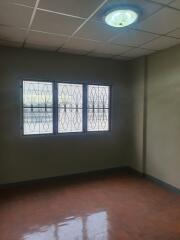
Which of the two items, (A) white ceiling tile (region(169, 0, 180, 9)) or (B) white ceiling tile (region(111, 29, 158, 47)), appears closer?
(A) white ceiling tile (region(169, 0, 180, 9))

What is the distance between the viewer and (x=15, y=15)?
2.45m

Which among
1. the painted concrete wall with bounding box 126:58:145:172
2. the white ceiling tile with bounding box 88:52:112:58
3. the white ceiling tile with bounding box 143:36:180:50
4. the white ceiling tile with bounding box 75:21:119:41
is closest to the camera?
the white ceiling tile with bounding box 75:21:119:41

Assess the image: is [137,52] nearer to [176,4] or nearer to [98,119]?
[98,119]

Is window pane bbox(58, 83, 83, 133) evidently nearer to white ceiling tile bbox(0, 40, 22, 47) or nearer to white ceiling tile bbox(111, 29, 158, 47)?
white ceiling tile bbox(0, 40, 22, 47)

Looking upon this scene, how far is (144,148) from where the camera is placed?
4.42 metres

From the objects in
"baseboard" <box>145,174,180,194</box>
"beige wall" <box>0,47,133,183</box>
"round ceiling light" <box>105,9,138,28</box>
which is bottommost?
"baseboard" <box>145,174,180,194</box>

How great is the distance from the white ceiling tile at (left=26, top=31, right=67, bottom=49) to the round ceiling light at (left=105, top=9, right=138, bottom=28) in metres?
1.03

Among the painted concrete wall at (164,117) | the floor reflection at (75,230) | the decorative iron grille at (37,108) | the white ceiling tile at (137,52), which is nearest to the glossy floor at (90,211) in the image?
the floor reflection at (75,230)

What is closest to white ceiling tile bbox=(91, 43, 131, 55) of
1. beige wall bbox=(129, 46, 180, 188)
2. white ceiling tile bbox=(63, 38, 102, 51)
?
white ceiling tile bbox=(63, 38, 102, 51)

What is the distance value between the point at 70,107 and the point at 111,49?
1468mm

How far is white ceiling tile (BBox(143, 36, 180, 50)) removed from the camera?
3.25m

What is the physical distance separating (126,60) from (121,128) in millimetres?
1624

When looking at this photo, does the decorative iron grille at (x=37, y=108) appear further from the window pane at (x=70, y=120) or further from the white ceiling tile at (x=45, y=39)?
the white ceiling tile at (x=45, y=39)

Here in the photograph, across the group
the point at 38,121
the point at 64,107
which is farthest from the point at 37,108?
the point at 64,107
